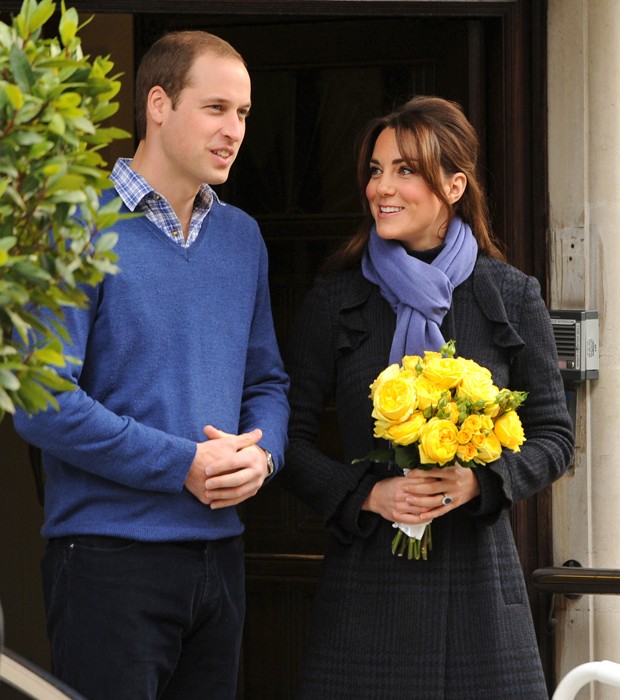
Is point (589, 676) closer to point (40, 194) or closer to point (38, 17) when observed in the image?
point (40, 194)

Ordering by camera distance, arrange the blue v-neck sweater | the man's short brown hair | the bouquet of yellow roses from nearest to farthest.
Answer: the blue v-neck sweater → the bouquet of yellow roses → the man's short brown hair

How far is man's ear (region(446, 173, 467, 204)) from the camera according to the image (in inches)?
125

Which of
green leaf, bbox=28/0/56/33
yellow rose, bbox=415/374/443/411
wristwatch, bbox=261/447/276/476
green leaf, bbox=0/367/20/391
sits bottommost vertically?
wristwatch, bbox=261/447/276/476

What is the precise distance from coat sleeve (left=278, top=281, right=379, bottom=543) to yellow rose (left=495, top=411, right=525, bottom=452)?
36 centimetres

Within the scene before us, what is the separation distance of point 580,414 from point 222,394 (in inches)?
54.0

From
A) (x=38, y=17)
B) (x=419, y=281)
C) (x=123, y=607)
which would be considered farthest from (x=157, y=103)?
(x=38, y=17)

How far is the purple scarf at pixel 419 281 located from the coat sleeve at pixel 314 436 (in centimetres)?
16

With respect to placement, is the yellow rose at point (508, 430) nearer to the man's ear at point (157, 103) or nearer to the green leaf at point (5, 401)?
the man's ear at point (157, 103)

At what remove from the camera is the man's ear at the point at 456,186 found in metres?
3.17

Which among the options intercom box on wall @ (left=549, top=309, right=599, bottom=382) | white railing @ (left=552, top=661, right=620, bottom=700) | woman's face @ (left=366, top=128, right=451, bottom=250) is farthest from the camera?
intercom box on wall @ (left=549, top=309, right=599, bottom=382)

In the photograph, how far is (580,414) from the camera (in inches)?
151

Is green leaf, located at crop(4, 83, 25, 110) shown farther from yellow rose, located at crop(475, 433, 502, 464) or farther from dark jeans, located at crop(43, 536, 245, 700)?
yellow rose, located at crop(475, 433, 502, 464)

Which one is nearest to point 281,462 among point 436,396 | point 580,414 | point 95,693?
point 436,396

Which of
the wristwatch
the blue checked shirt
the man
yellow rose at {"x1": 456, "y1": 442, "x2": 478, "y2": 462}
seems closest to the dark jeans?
the man
